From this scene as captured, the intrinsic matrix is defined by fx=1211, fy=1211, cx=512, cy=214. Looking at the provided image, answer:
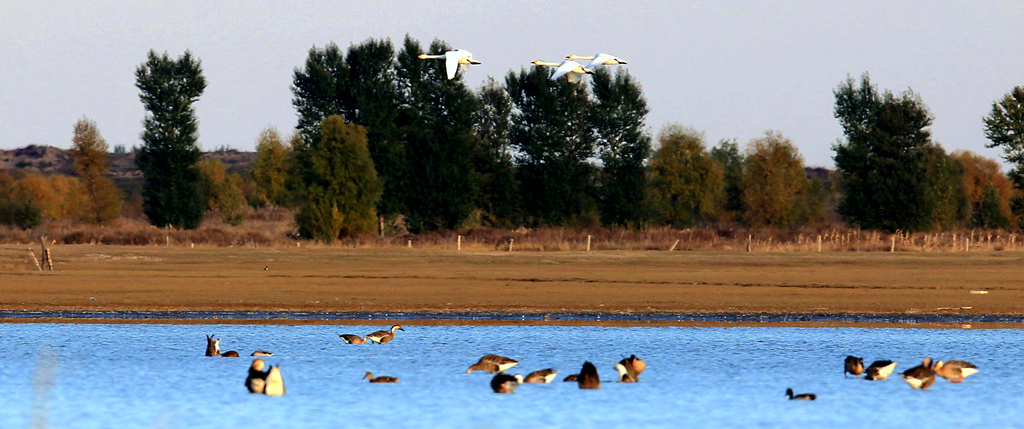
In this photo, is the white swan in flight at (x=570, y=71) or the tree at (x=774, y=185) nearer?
the white swan in flight at (x=570, y=71)

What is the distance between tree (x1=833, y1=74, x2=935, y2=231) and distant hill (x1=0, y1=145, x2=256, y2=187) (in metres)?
117

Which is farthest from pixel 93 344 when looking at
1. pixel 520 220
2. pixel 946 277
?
pixel 520 220

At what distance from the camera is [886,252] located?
57656 mm

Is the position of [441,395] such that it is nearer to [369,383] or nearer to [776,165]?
[369,383]

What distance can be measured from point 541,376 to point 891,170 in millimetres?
63539

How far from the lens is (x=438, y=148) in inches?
3108

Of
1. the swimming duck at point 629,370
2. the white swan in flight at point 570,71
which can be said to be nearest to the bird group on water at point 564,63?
the white swan in flight at point 570,71

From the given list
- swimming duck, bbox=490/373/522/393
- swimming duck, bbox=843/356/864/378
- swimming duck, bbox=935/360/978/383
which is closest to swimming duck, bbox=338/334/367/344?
swimming duck, bbox=490/373/522/393

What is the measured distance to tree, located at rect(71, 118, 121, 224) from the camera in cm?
8844

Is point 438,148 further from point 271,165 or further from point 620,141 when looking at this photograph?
point 271,165

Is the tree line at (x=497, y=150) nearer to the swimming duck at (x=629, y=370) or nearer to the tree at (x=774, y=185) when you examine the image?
the tree at (x=774, y=185)

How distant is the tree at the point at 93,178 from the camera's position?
290 feet

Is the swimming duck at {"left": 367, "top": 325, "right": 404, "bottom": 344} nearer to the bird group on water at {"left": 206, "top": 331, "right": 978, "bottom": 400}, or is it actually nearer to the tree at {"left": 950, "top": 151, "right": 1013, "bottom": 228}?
the bird group on water at {"left": 206, "top": 331, "right": 978, "bottom": 400}

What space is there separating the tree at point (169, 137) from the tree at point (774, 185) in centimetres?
3968
